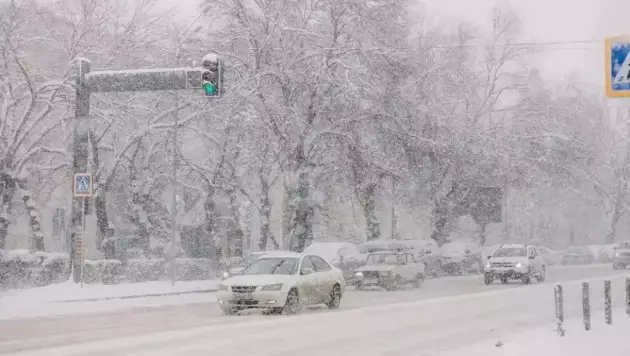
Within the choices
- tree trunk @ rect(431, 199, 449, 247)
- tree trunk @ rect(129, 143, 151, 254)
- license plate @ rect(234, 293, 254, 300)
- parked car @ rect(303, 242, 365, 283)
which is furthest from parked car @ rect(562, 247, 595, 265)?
license plate @ rect(234, 293, 254, 300)

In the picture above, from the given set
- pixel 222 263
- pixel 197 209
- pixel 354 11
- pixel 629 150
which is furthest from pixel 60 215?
pixel 629 150

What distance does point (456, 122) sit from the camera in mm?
50031

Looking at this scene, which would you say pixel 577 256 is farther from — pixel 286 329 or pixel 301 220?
pixel 286 329

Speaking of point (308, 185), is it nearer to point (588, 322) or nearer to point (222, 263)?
point (222, 263)

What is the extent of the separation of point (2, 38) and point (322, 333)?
915 inches

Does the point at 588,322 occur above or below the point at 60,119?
below

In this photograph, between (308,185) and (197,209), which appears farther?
(197,209)

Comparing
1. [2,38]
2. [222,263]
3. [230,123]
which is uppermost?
[2,38]

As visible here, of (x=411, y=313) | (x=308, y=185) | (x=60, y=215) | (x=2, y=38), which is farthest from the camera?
(x=60, y=215)

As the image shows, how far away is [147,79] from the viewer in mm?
25734

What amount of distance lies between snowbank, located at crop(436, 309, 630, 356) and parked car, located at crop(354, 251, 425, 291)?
15854mm

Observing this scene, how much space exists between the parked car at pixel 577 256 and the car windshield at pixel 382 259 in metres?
40.8

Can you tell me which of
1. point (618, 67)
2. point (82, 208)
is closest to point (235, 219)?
point (82, 208)

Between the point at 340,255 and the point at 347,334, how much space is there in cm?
2408
